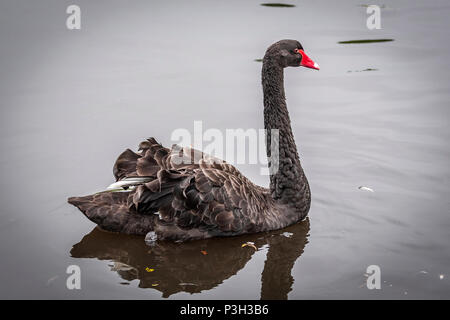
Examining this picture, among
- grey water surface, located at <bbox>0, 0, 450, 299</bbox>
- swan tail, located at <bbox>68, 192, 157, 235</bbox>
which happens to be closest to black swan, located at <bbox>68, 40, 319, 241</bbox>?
swan tail, located at <bbox>68, 192, 157, 235</bbox>

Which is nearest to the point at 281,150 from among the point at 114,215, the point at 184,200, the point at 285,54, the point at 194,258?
the point at 285,54

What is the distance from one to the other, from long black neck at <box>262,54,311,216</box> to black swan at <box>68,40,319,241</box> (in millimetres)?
14

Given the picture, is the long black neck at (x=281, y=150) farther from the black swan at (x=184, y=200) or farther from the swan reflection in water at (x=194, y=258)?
the swan reflection in water at (x=194, y=258)

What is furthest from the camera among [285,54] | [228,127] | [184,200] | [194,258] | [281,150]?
[228,127]

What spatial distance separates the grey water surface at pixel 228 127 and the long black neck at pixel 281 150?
11.4 inches

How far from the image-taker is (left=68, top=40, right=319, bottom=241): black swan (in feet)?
17.9

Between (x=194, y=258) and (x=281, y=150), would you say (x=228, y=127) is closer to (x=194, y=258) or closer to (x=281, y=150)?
(x=281, y=150)

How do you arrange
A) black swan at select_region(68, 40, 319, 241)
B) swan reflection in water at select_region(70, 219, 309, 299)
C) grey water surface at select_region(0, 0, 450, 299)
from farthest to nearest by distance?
black swan at select_region(68, 40, 319, 241) < grey water surface at select_region(0, 0, 450, 299) < swan reflection in water at select_region(70, 219, 309, 299)

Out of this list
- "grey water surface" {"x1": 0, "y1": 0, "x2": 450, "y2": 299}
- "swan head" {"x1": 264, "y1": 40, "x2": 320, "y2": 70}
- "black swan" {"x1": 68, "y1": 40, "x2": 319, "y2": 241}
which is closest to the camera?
"grey water surface" {"x1": 0, "y1": 0, "x2": 450, "y2": 299}

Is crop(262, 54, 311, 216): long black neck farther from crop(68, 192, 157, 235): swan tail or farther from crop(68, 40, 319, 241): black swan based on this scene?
crop(68, 192, 157, 235): swan tail

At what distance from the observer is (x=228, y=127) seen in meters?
7.60

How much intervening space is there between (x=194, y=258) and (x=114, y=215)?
2.74 feet

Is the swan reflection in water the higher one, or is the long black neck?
the long black neck

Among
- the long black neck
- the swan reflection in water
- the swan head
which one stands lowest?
the swan reflection in water
